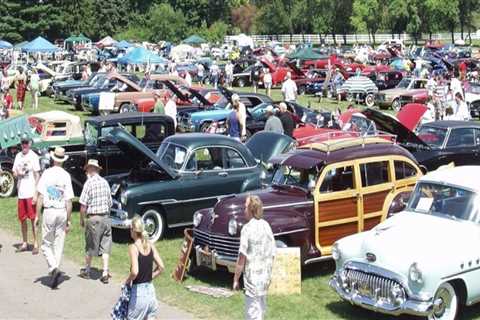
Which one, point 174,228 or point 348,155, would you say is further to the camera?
point 174,228

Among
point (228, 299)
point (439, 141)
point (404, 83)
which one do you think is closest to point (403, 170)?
point (228, 299)

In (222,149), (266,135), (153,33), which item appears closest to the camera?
(222,149)

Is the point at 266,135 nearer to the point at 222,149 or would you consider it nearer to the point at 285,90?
the point at 222,149

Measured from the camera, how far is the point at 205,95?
29.8m

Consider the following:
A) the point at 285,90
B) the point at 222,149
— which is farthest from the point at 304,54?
the point at 222,149

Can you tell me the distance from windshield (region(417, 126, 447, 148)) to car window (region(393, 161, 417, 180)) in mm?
4764

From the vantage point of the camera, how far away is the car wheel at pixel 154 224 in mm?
13375

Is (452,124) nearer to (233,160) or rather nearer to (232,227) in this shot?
(233,160)

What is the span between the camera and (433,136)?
17141mm

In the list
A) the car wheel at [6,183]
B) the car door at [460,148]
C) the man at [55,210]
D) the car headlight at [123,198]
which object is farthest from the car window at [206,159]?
the car wheel at [6,183]

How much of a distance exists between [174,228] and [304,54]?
3752 centimetres

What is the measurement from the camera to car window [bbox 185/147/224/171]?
1387cm

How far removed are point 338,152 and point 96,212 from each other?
12.3 ft

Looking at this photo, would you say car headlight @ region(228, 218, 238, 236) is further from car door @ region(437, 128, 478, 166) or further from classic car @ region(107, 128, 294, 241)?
car door @ region(437, 128, 478, 166)
